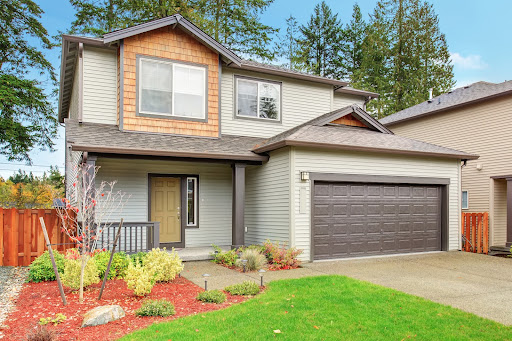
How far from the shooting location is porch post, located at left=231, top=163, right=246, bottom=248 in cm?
1073

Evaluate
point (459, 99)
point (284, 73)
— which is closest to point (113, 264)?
point (284, 73)

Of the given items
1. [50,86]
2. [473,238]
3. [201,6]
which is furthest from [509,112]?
[50,86]

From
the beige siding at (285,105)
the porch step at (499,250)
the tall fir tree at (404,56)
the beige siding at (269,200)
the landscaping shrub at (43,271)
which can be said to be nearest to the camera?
the landscaping shrub at (43,271)

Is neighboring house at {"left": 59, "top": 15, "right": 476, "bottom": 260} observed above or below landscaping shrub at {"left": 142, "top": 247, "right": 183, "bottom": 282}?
above

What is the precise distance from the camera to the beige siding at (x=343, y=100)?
14.9 m

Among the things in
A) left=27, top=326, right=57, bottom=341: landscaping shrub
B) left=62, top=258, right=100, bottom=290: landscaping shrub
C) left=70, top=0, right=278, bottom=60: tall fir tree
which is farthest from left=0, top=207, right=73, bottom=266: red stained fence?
left=70, top=0, right=278, bottom=60: tall fir tree

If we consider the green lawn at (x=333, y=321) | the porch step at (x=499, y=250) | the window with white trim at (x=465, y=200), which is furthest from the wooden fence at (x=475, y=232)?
the green lawn at (x=333, y=321)

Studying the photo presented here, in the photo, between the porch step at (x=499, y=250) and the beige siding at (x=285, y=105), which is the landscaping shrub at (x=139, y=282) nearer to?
the beige siding at (x=285, y=105)

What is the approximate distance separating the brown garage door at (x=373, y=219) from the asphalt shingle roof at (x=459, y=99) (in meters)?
4.72

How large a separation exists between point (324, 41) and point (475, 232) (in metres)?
20.9

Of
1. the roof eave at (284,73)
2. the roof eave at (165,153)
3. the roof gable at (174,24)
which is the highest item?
the roof gable at (174,24)

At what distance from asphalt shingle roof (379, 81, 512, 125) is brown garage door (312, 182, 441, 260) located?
15.5ft

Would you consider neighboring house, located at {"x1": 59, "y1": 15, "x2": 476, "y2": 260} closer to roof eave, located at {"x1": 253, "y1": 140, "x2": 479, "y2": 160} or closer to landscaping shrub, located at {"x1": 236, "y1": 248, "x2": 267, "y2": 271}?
roof eave, located at {"x1": 253, "y1": 140, "x2": 479, "y2": 160}

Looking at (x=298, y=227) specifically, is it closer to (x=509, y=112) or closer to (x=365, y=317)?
(x=365, y=317)
